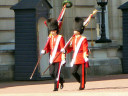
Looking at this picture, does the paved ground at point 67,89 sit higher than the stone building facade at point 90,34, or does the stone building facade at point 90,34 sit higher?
the stone building facade at point 90,34

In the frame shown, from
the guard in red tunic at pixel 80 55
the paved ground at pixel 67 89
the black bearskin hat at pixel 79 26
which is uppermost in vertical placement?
the black bearskin hat at pixel 79 26

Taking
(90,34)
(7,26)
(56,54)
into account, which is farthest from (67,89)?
(90,34)

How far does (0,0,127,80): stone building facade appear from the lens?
64.1 feet

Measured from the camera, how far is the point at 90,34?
21.5 meters

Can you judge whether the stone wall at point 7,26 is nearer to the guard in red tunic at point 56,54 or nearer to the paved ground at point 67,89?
the paved ground at point 67,89

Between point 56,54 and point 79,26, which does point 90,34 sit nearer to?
point 79,26

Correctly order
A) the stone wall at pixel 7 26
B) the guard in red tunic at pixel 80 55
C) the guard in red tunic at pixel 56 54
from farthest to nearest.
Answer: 1. the stone wall at pixel 7 26
2. the guard in red tunic at pixel 56 54
3. the guard in red tunic at pixel 80 55

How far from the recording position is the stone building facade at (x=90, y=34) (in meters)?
19.5

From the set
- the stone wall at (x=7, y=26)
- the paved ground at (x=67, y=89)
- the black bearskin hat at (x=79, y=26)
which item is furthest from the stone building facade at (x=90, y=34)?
the black bearskin hat at (x=79, y=26)

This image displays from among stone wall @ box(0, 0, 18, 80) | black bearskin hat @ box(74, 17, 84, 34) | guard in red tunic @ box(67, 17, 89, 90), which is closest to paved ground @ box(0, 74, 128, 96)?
guard in red tunic @ box(67, 17, 89, 90)

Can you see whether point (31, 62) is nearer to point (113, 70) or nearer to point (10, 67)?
point (10, 67)

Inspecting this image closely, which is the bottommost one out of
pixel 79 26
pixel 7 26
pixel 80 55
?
pixel 80 55

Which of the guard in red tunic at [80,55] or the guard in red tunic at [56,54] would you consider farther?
the guard in red tunic at [56,54]

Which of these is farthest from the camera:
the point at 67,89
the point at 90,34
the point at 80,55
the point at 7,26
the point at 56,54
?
the point at 90,34
